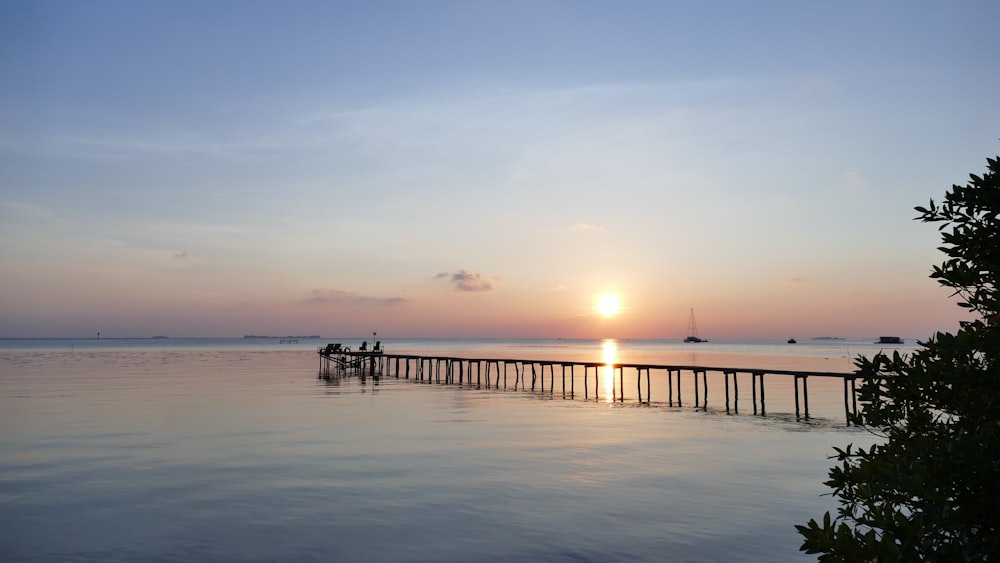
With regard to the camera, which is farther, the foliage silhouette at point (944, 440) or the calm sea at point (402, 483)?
the calm sea at point (402, 483)

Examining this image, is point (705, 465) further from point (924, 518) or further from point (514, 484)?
point (924, 518)

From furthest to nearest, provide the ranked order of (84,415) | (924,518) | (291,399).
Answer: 1. (291,399)
2. (84,415)
3. (924,518)

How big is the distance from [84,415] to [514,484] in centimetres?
2492

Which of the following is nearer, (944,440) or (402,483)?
(944,440)

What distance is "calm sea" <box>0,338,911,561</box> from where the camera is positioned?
13.5 m

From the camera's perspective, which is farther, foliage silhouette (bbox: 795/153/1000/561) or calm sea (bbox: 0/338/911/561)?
calm sea (bbox: 0/338/911/561)

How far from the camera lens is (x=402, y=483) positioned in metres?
19.0

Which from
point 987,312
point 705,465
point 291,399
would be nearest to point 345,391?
point 291,399

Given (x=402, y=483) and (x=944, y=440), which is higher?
(x=944, y=440)

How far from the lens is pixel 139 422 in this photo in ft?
102

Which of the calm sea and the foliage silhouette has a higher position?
the foliage silhouette

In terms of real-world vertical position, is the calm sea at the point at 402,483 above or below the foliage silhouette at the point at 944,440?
below

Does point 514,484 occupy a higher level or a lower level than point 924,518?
lower

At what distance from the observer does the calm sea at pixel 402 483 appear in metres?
13.5
